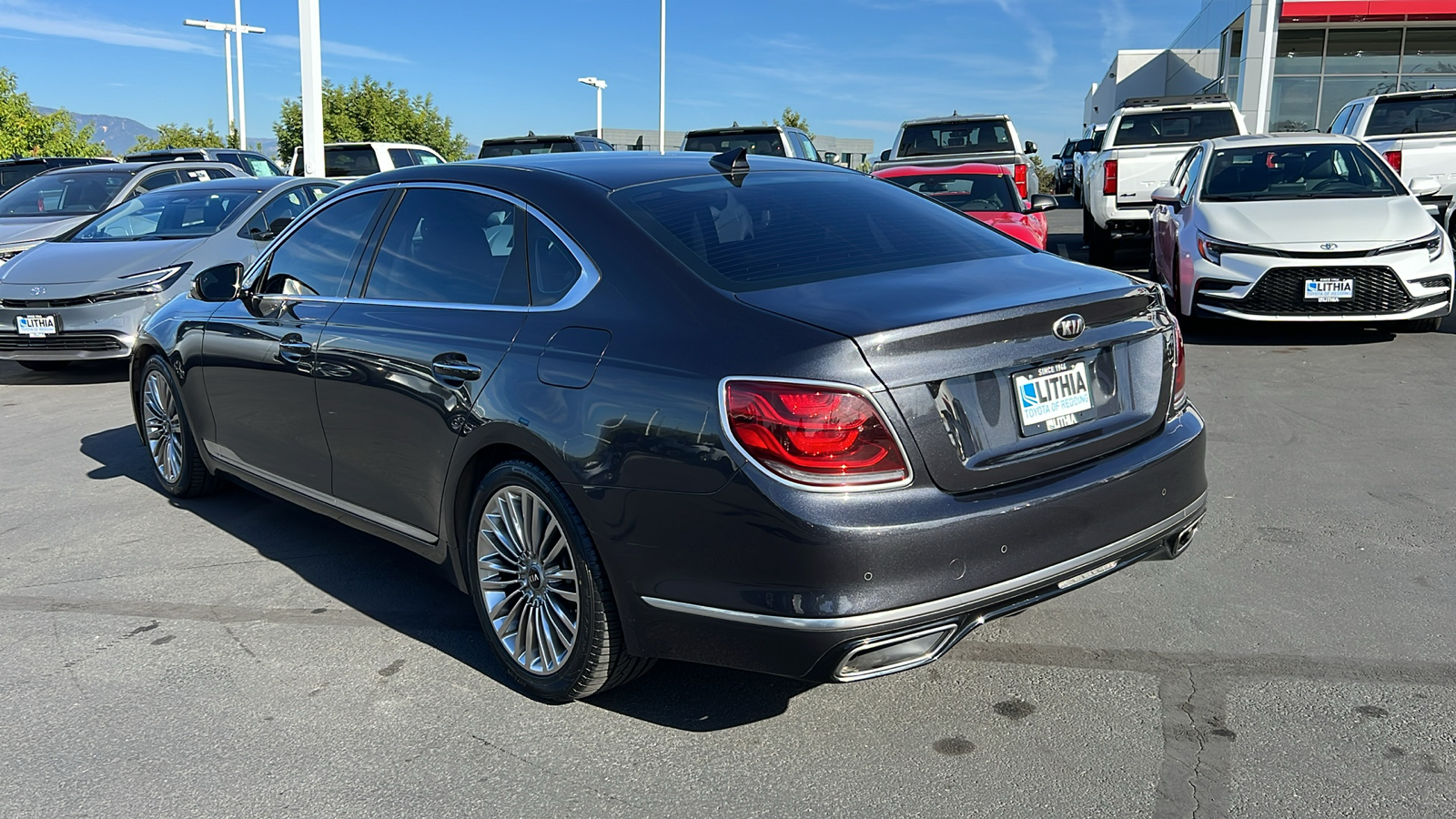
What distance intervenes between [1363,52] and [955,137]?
19.9 metres

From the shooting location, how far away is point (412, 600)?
461 cm

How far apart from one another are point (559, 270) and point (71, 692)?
2.05 meters

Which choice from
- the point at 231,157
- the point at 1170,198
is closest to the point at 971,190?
the point at 1170,198

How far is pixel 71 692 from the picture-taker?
3867mm

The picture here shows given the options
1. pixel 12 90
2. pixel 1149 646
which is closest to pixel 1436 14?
pixel 1149 646

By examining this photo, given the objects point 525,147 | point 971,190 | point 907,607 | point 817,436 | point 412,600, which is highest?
point 525,147

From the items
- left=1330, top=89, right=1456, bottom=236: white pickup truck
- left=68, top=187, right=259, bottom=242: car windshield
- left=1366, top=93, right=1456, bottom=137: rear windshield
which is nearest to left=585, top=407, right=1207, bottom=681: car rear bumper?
left=68, top=187, right=259, bottom=242: car windshield

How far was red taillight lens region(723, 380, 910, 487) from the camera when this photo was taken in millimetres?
2939

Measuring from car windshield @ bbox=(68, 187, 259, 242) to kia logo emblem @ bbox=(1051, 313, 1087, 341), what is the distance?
9.17 m

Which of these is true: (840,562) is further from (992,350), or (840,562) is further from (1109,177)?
(1109,177)

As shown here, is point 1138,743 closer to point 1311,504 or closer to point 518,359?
point 518,359

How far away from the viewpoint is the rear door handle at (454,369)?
3.71 meters

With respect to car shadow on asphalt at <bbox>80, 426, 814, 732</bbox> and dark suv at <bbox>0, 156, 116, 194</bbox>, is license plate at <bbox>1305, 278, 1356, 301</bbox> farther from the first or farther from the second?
dark suv at <bbox>0, 156, 116, 194</bbox>

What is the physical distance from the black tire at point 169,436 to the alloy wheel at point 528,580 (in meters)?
2.62
